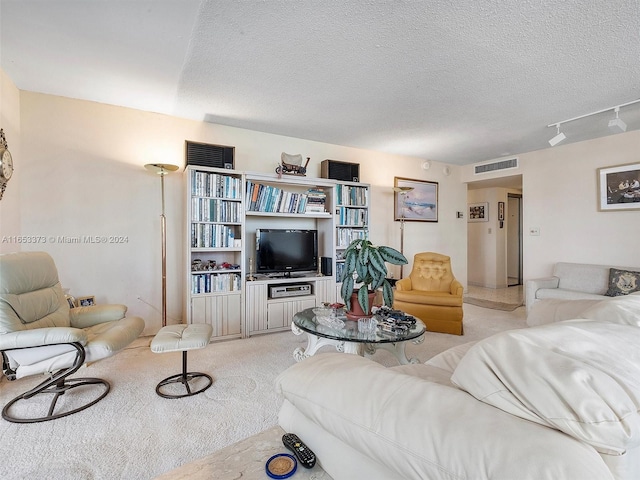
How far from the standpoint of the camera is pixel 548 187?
4.69 metres

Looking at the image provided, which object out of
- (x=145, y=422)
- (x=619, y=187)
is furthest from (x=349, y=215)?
(x=619, y=187)

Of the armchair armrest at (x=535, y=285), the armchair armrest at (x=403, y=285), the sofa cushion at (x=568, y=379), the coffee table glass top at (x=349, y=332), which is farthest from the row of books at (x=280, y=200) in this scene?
the sofa cushion at (x=568, y=379)

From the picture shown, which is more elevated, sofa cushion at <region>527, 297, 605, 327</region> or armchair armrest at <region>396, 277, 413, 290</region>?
sofa cushion at <region>527, 297, 605, 327</region>

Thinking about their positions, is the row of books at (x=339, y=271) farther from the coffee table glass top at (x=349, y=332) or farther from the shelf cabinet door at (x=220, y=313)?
the coffee table glass top at (x=349, y=332)

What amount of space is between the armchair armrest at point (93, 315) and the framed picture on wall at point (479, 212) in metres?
6.90

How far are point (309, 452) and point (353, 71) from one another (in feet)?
8.40

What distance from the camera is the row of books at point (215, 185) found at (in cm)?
331

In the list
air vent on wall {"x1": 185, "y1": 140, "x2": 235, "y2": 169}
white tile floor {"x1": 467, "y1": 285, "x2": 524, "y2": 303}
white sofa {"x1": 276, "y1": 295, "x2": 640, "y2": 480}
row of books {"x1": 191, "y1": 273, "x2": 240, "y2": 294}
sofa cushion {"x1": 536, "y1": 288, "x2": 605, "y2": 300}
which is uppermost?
air vent on wall {"x1": 185, "y1": 140, "x2": 235, "y2": 169}

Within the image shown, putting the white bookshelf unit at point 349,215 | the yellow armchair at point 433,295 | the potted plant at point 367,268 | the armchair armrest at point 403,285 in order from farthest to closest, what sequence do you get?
1. the white bookshelf unit at point 349,215
2. the armchair armrest at point 403,285
3. the yellow armchair at point 433,295
4. the potted plant at point 367,268

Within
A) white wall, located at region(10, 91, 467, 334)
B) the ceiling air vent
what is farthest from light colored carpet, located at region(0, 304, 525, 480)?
the ceiling air vent

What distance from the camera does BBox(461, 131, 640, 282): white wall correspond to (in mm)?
3990

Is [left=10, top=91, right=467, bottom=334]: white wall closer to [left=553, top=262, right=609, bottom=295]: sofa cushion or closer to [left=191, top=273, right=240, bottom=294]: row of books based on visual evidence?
[left=191, top=273, right=240, bottom=294]: row of books

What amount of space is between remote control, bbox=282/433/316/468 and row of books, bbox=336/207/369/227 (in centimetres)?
331

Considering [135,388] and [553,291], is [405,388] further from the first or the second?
[553,291]
